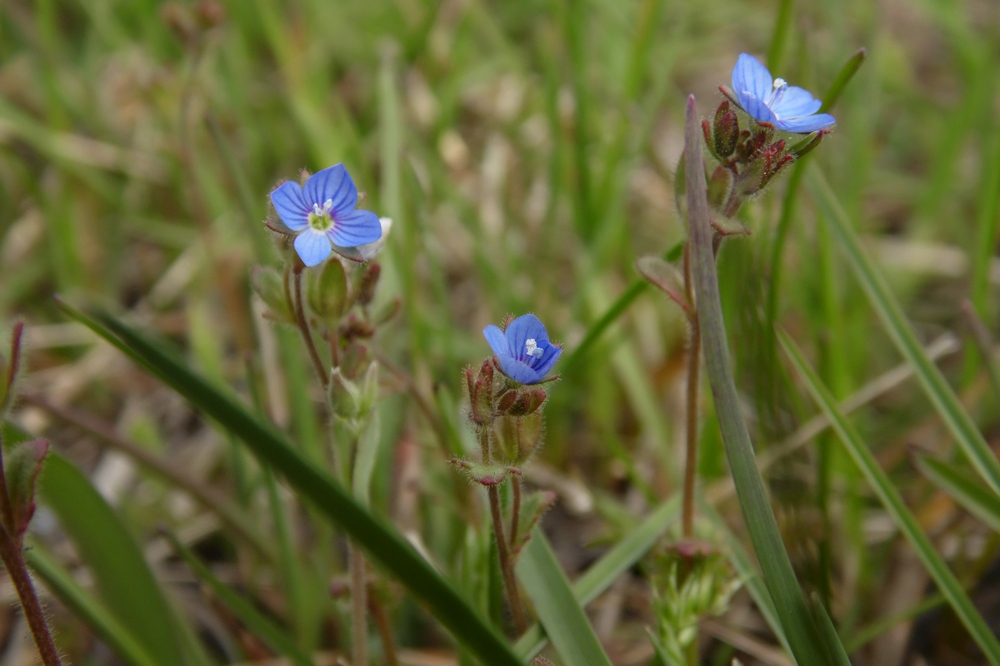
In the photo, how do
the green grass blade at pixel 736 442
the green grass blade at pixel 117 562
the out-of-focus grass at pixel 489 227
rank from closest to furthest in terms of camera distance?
1. the green grass blade at pixel 736 442
2. the green grass blade at pixel 117 562
3. the out-of-focus grass at pixel 489 227

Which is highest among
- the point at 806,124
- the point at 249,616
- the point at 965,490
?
the point at 806,124

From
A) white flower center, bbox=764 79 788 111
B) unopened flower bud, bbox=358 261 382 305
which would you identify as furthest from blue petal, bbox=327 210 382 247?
white flower center, bbox=764 79 788 111

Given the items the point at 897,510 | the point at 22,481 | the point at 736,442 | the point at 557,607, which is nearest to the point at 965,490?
the point at 897,510

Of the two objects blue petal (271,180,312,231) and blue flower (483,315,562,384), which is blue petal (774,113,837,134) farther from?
blue petal (271,180,312,231)

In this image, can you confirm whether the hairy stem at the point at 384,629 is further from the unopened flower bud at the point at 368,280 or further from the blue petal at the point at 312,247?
the blue petal at the point at 312,247

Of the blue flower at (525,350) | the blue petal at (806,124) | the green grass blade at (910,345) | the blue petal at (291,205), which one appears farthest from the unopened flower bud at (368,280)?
the green grass blade at (910,345)

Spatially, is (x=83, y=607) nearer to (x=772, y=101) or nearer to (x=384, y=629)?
(x=384, y=629)

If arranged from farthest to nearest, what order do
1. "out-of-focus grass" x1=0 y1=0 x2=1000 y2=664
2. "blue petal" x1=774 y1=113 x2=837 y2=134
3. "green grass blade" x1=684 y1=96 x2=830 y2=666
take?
"out-of-focus grass" x1=0 y1=0 x2=1000 y2=664 → "blue petal" x1=774 y1=113 x2=837 y2=134 → "green grass blade" x1=684 y1=96 x2=830 y2=666

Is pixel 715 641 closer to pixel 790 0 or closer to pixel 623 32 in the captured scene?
pixel 790 0
